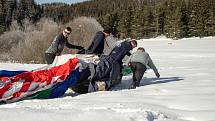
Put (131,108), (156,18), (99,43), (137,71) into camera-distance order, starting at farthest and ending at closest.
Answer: (156,18) → (99,43) → (137,71) → (131,108)

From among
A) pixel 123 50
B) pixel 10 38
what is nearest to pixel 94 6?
pixel 10 38

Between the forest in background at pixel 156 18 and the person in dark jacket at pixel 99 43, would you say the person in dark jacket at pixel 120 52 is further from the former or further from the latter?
the forest in background at pixel 156 18

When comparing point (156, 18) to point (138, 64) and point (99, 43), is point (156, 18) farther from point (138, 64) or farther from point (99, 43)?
point (138, 64)

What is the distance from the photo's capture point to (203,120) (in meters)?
6.06

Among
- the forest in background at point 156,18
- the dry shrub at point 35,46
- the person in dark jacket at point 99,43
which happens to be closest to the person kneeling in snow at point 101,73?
the person in dark jacket at point 99,43

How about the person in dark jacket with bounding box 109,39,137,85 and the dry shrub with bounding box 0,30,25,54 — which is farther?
the dry shrub with bounding box 0,30,25,54

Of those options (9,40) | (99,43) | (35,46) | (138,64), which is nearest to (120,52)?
(138,64)

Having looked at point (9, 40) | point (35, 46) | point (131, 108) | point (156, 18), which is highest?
point (131, 108)

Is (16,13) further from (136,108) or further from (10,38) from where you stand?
(136,108)

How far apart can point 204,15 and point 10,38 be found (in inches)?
1693

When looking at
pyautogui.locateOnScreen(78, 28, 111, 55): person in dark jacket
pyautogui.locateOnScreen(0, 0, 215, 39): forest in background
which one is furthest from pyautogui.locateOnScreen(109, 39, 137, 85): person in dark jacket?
pyautogui.locateOnScreen(0, 0, 215, 39): forest in background

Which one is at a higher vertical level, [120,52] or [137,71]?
[120,52]

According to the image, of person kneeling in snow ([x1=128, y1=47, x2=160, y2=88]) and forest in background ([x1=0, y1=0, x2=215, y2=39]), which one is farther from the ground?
person kneeling in snow ([x1=128, y1=47, x2=160, y2=88])

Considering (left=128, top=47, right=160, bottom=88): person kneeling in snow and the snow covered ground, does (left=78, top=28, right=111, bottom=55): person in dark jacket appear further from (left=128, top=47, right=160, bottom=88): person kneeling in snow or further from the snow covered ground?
the snow covered ground
